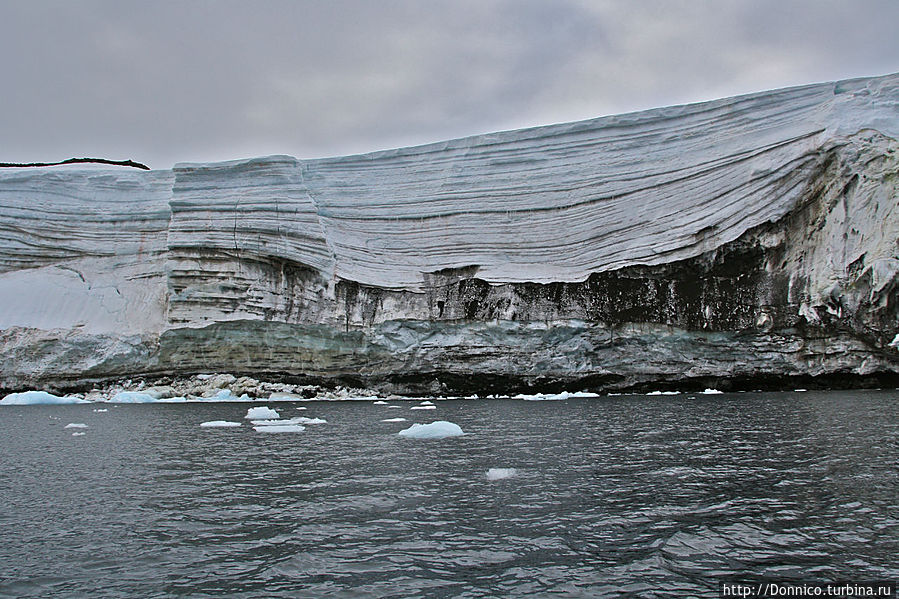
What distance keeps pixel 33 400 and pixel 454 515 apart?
20.0m

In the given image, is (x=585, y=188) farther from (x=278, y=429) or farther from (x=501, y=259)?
Answer: (x=278, y=429)

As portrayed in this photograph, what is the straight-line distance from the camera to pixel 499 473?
5469 mm

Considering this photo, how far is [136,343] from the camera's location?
21.0m

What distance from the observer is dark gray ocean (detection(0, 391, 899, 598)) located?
305 cm

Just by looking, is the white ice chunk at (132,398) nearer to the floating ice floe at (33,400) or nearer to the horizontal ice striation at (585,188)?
the floating ice floe at (33,400)

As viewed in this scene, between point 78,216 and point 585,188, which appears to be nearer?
point 585,188

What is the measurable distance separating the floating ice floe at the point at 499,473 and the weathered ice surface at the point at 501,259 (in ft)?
44.9

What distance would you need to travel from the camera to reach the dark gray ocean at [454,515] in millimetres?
3051

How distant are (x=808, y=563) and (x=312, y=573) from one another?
2482mm

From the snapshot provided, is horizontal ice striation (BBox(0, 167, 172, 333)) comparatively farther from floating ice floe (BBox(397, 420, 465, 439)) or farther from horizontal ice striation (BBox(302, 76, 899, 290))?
floating ice floe (BBox(397, 420, 465, 439))

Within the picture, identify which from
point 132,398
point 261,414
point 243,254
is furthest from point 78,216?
point 261,414

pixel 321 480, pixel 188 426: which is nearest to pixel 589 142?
pixel 188 426

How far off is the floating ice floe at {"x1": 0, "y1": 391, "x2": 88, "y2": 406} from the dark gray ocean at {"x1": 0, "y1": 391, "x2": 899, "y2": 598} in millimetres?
13224

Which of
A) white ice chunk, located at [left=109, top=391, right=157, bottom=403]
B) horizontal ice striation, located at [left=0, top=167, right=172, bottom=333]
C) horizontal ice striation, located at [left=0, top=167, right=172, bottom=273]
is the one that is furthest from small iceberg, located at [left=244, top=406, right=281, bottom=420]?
horizontal ice striation, located at [left=0, top=167, right=172, bottom=273]
